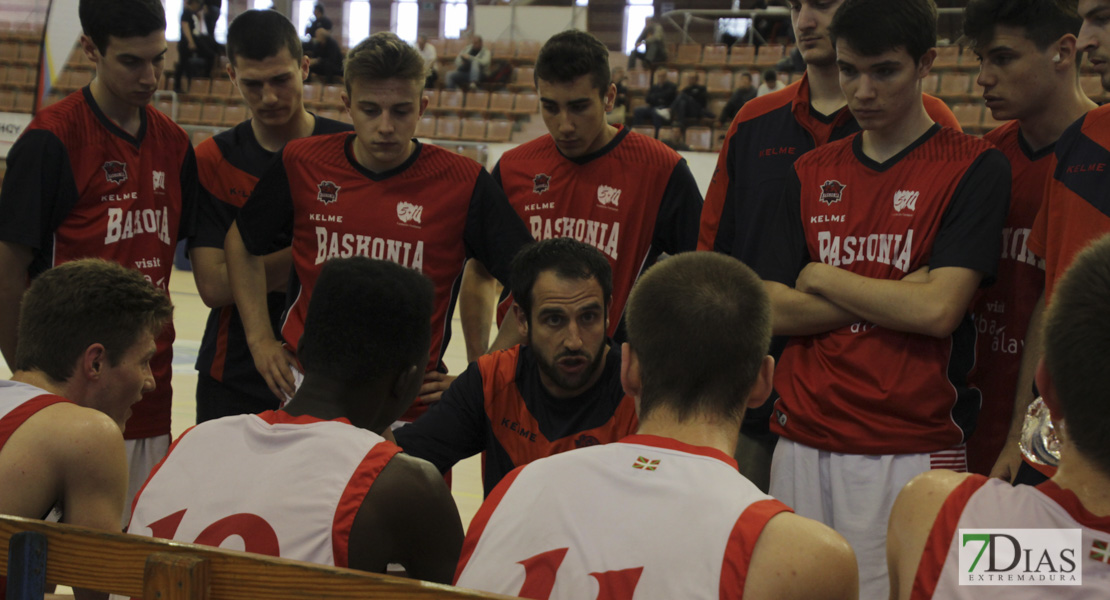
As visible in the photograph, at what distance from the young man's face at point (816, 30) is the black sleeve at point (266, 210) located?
1.84m

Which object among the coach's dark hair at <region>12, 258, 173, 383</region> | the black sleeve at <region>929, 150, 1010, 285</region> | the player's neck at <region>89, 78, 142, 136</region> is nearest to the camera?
the coach's dark hair at <region>12, 258, 173, 383</region>

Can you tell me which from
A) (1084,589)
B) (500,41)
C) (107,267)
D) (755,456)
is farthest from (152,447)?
(500,41)

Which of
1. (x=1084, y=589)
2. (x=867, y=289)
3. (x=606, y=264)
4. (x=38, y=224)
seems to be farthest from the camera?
(x=38, y=224)

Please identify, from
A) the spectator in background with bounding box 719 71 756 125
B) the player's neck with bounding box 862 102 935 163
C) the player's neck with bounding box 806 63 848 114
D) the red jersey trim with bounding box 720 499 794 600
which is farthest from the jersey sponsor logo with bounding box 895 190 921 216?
the spectator in background with bounding box 719 71 756 125

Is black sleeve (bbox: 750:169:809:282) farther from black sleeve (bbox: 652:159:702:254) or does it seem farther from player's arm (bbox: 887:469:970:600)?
player's arm (bbox: 887:469:970:600)

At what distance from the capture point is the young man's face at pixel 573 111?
145 inches

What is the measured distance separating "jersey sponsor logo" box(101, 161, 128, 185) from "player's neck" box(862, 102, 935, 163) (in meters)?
2.57

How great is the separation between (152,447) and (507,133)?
14707 mm

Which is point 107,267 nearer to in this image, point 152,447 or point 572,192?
point 152,447

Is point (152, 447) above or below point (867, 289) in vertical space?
below

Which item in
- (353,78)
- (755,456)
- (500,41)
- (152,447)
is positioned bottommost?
(152,447)

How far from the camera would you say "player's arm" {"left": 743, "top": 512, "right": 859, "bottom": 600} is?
56.0 inches

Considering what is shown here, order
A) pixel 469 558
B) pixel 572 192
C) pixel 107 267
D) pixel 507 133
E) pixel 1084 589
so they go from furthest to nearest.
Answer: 1. pixel 507 133
2. pixel 572 192
3. pixel 107 267
4. pixel 469 558
5. pixel 1084 589

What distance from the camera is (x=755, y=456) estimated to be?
10.3ft
